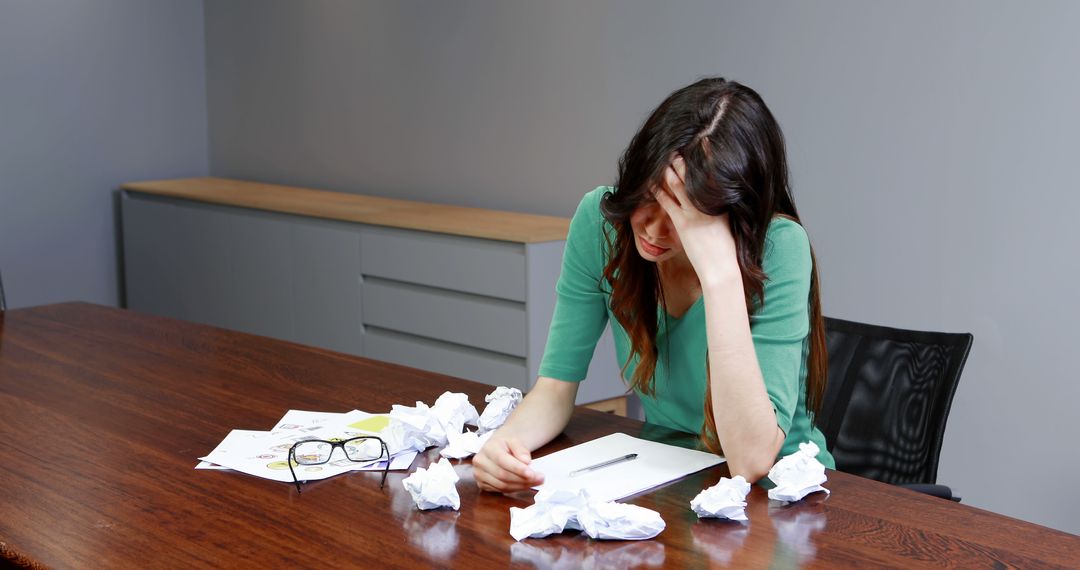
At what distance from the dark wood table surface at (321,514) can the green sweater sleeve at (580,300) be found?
0.12m

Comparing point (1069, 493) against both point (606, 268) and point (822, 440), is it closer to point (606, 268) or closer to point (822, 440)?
point (822, 440)

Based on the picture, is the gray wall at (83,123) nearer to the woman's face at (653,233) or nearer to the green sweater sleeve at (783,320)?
the woman's face at (653,233)

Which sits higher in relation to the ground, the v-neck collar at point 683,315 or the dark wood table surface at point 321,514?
the v-neck collar at point 683,315

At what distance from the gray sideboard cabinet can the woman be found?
1747 mm

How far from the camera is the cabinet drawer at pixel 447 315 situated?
3.71 meters

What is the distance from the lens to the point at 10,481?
157 cm

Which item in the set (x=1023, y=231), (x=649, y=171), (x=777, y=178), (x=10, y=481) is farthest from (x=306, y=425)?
(x=1023, y=231)

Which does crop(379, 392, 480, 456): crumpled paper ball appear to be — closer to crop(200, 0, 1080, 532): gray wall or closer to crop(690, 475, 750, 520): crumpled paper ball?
crop(690, 475, 750, 520): crumpled paper ball

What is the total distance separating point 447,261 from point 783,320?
91.2 inches

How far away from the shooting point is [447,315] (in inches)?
154

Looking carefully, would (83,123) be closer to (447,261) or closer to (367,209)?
(367,209)

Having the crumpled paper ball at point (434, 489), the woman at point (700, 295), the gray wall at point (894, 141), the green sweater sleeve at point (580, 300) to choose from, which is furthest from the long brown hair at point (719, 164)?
the gray wall at point (894, 141)

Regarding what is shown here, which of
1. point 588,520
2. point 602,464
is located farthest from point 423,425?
point 588,520

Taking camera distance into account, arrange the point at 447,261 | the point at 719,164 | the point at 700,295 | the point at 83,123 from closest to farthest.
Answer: the point at 719,164, the point at 700,295, the point at 447,261, the point at 83,123
